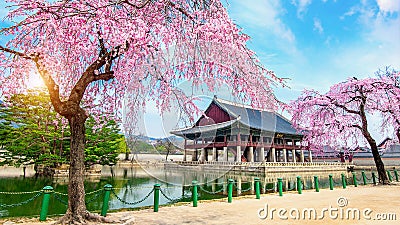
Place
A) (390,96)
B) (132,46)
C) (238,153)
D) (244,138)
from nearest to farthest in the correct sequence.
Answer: (132,46) → (390,96) → (238,153) → (244,138)

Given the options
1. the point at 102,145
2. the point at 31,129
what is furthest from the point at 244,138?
the point at 31,129

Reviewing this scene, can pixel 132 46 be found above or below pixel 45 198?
above

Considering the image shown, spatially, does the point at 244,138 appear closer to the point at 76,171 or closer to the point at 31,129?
the point at 31,129

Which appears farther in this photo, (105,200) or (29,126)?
(29,126)

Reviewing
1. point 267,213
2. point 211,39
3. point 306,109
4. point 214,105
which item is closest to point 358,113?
point 306,109

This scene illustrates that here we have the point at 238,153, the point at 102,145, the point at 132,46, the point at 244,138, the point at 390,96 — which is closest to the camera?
the point at 132,46

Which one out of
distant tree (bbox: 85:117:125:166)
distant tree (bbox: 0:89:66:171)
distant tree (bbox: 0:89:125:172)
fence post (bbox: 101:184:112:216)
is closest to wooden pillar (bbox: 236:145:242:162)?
distant tree (bbox: 85:117:125:166)

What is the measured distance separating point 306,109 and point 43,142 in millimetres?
21339

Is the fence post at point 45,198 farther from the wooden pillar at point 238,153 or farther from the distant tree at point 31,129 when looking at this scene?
the wooden pillar at point 238,153

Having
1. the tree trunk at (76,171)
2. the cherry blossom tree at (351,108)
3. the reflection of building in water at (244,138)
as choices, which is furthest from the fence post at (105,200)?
the reflection of building in water at (244,138)

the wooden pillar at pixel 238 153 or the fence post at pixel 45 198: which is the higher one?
the wooden pillar at pixel 238 153

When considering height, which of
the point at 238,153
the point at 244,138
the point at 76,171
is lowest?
the point at 76,171

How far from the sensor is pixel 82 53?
7.20m

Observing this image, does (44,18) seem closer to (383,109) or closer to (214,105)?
(383,109)
